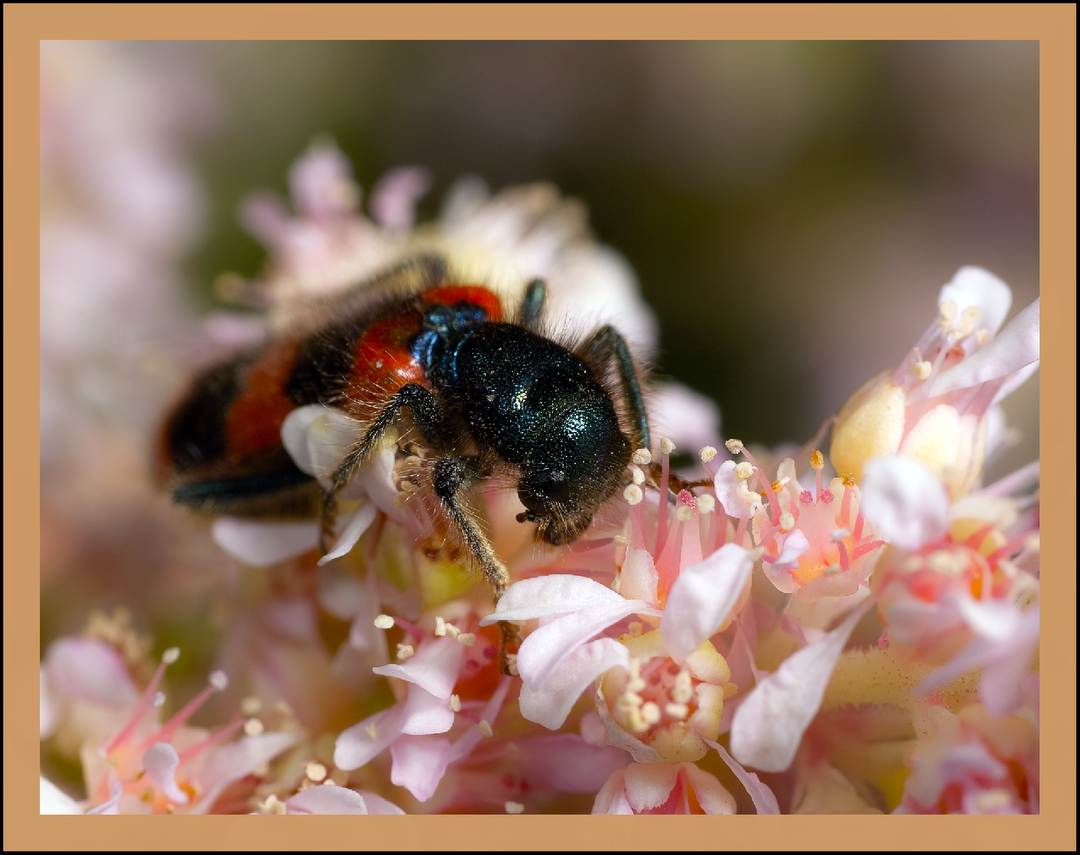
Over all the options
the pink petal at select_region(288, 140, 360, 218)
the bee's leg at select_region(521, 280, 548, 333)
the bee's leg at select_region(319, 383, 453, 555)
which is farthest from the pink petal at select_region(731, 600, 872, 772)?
the pink petal at select_region(288, 140, 360, 218)

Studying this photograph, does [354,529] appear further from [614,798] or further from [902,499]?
[902,499]

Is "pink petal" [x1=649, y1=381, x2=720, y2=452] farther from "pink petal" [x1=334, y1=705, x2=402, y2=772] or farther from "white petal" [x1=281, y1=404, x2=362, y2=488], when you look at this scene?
"pink petal" [x1=334, y1=705, x2=402, y2=772]

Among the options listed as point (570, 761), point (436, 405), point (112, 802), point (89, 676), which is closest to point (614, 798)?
point (570, 761)

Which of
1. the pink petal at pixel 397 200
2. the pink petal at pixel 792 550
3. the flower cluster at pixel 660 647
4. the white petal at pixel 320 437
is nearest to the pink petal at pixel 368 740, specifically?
the flower cluster at pixel 660 647

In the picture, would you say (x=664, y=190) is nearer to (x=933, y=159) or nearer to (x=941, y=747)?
(x=933, y=159)

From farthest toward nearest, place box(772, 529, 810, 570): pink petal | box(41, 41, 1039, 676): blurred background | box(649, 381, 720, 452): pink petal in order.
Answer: box(41, 41, 1039, 676): blurred background
box(649, 381, 720, 452): pink petal
box(772, 529, 810, 570): pink petal

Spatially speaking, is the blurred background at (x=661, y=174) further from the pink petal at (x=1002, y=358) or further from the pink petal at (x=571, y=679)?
the pink petal at (x=571, y=679)

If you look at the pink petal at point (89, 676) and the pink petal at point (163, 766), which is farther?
the pink petal at point (89, 676)
